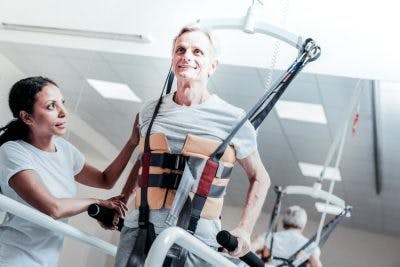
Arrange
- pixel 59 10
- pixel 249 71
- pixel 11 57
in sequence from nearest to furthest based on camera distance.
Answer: pixel 59 10
pixel 249 71
pixel 11 57

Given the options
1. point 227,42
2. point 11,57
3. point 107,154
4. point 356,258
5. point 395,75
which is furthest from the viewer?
point 356,258

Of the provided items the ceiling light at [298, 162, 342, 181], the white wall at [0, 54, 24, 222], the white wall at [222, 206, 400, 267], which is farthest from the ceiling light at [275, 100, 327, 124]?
the white wall at [222, 206, 400, 267]

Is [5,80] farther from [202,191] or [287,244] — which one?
Answer: [202,191]

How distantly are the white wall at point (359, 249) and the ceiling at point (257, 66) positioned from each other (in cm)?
169

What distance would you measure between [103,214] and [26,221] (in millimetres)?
268

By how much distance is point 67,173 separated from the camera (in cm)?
177

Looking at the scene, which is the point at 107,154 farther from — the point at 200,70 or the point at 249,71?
the point at 200,70

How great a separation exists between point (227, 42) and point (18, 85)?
2.79 metres

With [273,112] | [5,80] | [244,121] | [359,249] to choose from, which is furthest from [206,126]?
[359,249]

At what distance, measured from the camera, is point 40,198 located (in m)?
1.45

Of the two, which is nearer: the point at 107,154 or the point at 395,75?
the point at 395,75

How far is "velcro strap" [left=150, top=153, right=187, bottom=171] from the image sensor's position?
1338mm

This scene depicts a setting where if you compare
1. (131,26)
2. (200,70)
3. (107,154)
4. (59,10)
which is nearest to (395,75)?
(131,26)

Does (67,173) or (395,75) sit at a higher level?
(395,75)
